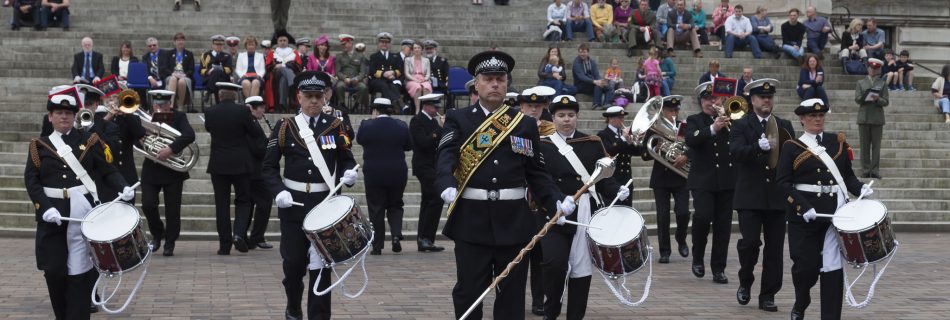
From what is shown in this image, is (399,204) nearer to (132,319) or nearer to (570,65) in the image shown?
(132,319)

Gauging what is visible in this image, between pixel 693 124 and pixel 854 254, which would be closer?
pixel 854 254

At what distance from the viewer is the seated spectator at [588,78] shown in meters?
24.4

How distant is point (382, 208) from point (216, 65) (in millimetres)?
7764

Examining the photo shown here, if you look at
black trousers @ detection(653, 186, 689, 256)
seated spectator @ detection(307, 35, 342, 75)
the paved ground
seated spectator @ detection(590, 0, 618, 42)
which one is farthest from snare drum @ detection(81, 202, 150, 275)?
seated spectator @ detection(590, 0, 618, 42)

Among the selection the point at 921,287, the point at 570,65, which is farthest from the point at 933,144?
the point at 921,287

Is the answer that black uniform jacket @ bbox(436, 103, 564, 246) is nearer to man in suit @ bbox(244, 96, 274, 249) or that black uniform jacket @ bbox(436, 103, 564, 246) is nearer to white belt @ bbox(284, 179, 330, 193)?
white belt @ bbox(284, 179, 330, 193)

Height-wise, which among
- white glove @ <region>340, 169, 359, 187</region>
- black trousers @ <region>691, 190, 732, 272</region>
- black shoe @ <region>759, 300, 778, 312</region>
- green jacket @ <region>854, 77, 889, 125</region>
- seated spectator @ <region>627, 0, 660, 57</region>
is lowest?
black shoe @ <region>759, 300, 778, 312</region>

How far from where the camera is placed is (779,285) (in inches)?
458

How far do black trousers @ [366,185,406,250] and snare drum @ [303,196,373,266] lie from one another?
20.3 ft

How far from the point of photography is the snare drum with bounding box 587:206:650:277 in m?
9.84

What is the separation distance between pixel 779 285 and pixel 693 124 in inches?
95.5

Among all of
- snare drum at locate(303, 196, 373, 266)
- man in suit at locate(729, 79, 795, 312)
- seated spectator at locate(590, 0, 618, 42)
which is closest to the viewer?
snare drum at locate(303, 196, 373, 266)

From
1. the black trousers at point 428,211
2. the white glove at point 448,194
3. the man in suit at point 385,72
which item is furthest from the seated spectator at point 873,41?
the white glove at point 448,194

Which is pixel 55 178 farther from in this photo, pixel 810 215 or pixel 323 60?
pixel 323 60
